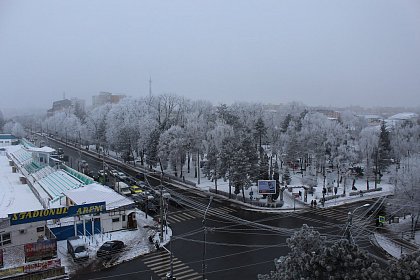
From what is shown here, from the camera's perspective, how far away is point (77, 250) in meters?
19.3

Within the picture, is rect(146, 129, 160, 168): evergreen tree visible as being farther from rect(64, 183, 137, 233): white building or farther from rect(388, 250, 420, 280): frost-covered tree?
rect(388, 250, 420, 280): frost-covered tree

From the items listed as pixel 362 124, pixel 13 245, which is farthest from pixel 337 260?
pixel 362 124

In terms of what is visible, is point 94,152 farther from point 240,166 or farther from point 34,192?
point 240,166

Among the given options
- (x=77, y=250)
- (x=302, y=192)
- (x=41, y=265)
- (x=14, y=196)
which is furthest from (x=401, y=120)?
(x=41, y=265)

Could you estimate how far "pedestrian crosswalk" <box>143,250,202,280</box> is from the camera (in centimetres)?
1739

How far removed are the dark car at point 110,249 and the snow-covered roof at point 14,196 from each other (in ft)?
20.2

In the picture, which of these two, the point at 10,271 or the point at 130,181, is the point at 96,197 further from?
the point at 130,181

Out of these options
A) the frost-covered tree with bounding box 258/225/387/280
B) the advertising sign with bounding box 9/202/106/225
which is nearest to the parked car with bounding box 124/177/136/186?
the advertising sign with bounding box 9/202/106/225

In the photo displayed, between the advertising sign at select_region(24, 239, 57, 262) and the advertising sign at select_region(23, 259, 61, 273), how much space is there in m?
1.14

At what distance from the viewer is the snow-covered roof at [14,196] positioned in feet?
77.3

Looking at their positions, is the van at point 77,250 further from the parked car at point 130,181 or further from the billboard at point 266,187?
the parked car at point 130,181

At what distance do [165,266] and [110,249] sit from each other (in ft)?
11.6

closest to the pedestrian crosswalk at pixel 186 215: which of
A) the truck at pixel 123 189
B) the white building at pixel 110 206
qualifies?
the white building at pixel 110 206

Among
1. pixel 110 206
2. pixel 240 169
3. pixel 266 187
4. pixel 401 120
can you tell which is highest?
pixel 401 120
